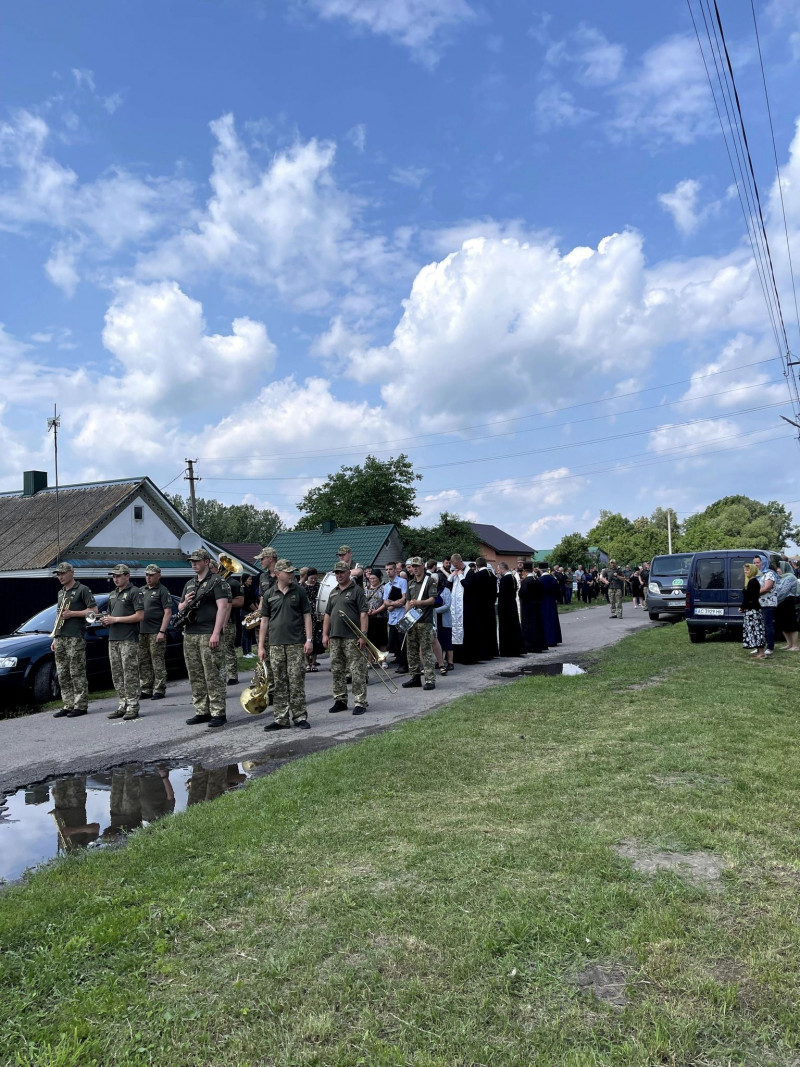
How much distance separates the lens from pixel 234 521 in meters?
103

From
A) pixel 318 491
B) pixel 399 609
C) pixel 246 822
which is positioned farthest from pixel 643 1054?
pixel 318 491

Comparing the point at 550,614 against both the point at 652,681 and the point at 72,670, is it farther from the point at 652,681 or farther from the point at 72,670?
the point at 72,670

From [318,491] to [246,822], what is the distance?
2445 inches

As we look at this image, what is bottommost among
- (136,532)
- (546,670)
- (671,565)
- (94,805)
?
(94,805)

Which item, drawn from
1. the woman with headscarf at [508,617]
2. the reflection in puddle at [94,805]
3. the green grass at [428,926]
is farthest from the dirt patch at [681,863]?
the woman with headscarf at [508,617]

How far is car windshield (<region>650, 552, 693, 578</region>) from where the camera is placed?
2250 centimetres

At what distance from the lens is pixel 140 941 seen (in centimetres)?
351

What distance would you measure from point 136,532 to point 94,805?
80.1ft

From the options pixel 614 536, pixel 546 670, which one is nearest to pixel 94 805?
pixel 546 670

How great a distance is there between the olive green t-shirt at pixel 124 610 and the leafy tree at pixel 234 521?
83.4 m

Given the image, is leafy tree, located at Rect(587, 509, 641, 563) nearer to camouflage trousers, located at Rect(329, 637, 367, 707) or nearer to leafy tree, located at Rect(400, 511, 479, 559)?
leafy tree, located at Rect(400, 511, 479, 559)

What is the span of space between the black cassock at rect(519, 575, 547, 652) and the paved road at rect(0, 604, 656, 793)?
379 cm

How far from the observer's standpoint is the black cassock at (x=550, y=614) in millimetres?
17281

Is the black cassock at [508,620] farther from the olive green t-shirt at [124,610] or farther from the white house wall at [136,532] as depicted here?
the white house wall at [136,532]
